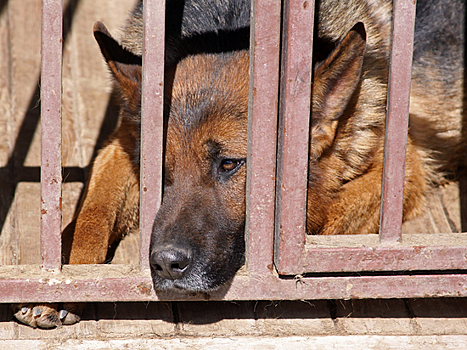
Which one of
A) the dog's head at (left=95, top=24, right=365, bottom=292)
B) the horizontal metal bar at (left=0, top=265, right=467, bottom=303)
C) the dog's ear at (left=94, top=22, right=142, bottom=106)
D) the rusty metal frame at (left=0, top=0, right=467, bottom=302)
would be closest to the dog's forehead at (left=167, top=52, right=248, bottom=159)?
the dog's head at (left=95, top=24, right=365, bottom=292)

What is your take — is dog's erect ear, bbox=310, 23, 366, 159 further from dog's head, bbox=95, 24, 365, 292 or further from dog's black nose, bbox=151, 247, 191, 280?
dog's black nose, bbox=151, 247, 191, 280

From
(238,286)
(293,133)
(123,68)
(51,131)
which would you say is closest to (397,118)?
Answer: (293,133)

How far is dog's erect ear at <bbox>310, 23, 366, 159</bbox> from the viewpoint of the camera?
8.18 ft

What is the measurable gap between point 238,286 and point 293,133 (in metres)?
0.72

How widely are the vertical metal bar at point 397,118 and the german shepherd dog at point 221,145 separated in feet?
0.99

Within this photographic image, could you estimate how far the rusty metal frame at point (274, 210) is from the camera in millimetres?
2162

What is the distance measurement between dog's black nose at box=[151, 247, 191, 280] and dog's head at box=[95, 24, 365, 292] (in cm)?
5

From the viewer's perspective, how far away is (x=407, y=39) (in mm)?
2176

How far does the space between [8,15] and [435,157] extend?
392 centimetres

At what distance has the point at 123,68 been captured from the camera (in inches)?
117

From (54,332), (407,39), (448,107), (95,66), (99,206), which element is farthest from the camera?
(95,66)

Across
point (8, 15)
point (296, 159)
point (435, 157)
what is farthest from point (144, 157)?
point (8, 15)

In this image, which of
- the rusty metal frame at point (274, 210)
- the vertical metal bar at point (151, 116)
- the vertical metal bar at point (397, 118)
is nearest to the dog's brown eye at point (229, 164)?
the rusty metal frame at point (274, 210)

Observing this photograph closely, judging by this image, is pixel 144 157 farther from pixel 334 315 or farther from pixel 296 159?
pixel 334 315
